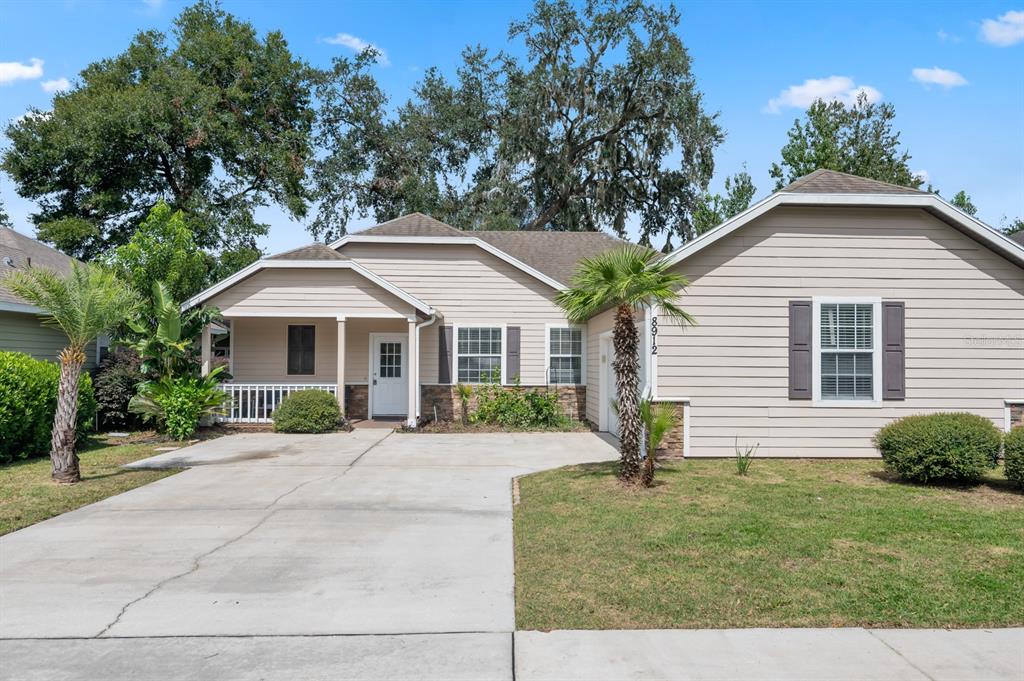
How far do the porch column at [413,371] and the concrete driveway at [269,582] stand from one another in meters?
5.96

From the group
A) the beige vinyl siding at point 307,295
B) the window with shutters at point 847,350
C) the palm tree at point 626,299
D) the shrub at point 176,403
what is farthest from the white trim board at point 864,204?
the shrub at point 176,403

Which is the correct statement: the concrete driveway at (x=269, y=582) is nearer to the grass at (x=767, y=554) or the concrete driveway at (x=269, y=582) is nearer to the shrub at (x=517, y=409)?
the grass at (x=767, y=554)

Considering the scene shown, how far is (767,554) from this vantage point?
588cm

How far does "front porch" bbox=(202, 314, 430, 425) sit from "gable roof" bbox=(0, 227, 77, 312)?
4705mm

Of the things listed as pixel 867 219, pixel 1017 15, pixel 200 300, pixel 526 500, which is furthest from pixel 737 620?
pixel 200 300

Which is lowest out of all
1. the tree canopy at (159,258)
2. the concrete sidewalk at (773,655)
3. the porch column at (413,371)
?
the concrete sidewalk at (773,655)

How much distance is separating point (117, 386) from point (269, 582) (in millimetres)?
12471

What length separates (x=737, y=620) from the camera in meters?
4.50

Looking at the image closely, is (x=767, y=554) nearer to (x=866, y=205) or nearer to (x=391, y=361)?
(x=866, y=205)

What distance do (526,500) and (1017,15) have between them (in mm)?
12379

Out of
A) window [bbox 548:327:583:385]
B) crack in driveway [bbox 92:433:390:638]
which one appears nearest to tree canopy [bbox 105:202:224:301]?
crack in driveway [bbox 92:433:390:638]

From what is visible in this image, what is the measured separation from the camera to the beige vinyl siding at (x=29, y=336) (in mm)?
14086

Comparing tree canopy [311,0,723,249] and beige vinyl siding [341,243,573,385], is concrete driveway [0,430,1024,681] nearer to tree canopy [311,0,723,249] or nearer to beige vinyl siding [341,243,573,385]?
beige vinyl siding [341,243,573,385]

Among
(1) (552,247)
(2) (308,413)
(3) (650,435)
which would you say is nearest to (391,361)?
(2) (308,413)
